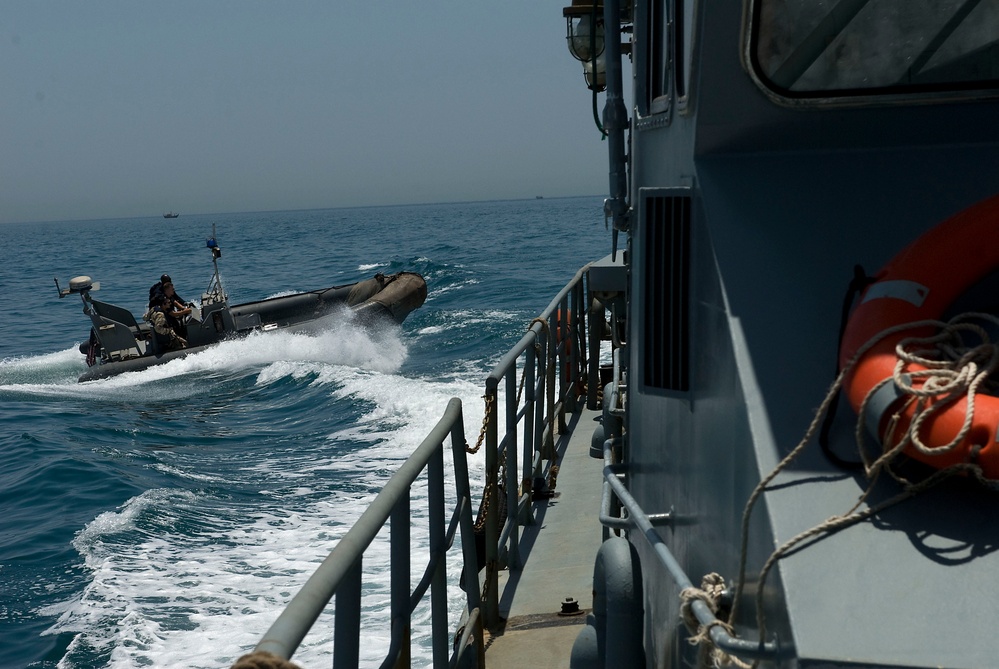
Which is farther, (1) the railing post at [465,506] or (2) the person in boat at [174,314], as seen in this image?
(2) the person in boat at [174,314]

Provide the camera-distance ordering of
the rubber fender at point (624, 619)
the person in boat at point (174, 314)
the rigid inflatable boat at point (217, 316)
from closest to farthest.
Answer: the rubber fender at point (624, 619) → the rigid inflatable boat at point (217, 316) → the person in boat at point (174, 314)

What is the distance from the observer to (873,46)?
1.85 metres

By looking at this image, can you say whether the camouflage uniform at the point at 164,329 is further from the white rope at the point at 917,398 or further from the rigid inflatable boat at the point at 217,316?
the white rope at the point at 917,398

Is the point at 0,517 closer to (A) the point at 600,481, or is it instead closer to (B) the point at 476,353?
(A) the point at 600,481

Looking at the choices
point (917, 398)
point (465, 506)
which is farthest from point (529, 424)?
point (917, 398)

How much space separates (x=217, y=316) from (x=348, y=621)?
687 inches

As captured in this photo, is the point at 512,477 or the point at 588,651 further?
the point at 512,477

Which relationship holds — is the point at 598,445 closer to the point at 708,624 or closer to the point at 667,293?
the point at 667,293

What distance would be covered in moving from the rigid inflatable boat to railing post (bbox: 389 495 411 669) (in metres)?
15.4

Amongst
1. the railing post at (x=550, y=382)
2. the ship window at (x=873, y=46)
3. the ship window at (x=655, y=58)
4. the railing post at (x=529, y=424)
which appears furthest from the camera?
the railing post at (x=550, y=382)

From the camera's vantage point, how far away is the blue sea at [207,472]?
6344 mm

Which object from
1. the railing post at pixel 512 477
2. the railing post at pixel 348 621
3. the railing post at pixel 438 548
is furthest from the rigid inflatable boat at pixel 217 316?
the railing post at pixel 348 621

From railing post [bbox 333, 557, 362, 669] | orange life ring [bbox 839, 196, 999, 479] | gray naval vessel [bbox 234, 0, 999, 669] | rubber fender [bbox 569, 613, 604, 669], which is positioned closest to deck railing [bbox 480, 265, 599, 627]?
rubber fender [bbox 569, 613, 604, 669]

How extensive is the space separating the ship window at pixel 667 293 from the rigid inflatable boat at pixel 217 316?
15496mm
